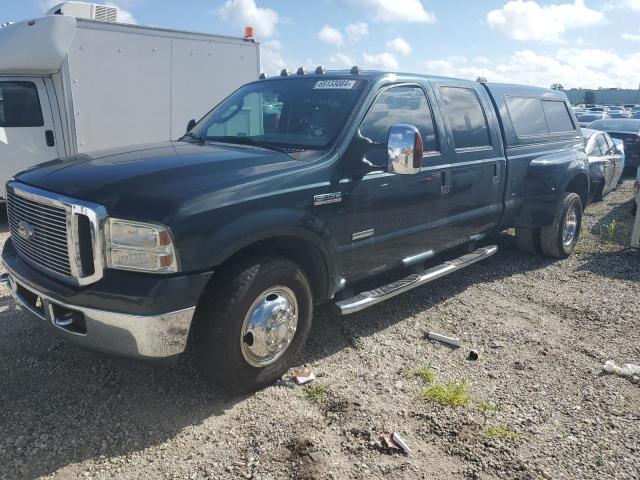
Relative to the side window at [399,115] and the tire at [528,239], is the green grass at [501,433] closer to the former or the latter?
the side window at [399,115]

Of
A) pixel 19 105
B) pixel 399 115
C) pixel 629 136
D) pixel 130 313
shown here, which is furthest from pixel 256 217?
pixel 629 136

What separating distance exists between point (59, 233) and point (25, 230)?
1.55 feet

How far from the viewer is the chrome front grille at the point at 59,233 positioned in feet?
9.08

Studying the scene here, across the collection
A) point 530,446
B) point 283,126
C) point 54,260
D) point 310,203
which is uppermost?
point 283,126

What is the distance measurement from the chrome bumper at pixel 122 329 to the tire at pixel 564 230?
476 centimetres

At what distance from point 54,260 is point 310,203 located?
1507 millimetres

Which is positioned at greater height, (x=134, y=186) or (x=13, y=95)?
(x=13, y=95)

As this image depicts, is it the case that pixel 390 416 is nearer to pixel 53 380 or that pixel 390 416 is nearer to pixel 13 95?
pixel 53 380

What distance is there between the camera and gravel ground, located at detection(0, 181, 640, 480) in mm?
2773

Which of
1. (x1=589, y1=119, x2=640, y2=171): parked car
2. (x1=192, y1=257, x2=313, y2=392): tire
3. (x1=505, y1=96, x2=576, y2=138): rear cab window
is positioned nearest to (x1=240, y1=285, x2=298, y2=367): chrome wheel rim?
(x1=192, y1=257, x2=313, y2=392): tire

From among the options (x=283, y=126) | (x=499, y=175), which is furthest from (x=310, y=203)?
(x=499, y=175)

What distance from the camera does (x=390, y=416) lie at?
3.20 meters

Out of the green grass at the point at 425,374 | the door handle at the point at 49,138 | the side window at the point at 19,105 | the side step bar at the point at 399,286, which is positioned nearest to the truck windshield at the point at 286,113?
the side step bar at the point at 399,286

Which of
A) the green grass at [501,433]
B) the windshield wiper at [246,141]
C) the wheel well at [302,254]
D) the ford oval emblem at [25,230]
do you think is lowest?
the green grass at [501,433]
